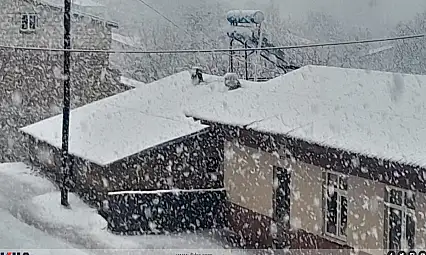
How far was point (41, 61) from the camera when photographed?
1667cm

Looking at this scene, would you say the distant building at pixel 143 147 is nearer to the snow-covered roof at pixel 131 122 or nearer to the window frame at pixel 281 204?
the snow-covered roof at pixel 131 122

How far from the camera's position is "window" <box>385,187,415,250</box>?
19.2ft

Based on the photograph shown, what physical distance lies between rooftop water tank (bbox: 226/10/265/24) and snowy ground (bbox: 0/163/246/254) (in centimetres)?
524

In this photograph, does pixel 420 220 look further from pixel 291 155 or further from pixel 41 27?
pixel 41 27

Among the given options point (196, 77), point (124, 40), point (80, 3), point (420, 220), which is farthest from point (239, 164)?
point (124, 40)

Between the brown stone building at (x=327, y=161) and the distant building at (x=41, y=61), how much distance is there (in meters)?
8.09

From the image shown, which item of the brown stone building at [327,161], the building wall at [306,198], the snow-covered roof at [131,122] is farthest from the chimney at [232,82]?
the building wall at [306,198]

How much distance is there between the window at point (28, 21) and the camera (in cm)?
1645

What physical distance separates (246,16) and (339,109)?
6512 mm

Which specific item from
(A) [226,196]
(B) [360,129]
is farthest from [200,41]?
(B) [360,129]

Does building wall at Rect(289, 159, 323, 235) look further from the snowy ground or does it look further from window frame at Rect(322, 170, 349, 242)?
the snowy ground

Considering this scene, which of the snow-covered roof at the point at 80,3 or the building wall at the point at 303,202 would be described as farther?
the snow-covered roof at the point at 80,3

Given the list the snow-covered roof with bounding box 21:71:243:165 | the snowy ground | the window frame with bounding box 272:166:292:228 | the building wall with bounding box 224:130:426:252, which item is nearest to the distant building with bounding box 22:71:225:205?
the snow-covered roof with bounding box 21:71:243:165

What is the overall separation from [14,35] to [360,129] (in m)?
11.9
